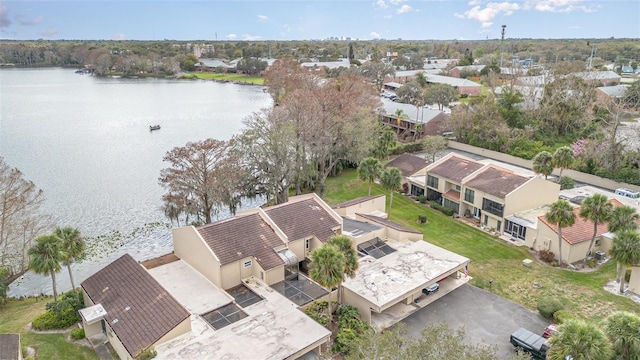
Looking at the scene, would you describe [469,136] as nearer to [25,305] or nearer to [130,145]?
[130,145]

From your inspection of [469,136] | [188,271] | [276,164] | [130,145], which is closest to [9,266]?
[188,271]

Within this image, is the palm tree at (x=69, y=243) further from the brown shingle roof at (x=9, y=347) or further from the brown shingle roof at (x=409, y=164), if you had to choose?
the brown shingle roof at (x=409, y=164)

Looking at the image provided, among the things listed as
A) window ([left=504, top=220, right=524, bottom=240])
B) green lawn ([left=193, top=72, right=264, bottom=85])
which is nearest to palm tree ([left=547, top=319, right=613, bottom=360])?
window ([left=504, top=220, right=524, bottom=240])

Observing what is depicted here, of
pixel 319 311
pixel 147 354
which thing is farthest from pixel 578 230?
pixel 147 354

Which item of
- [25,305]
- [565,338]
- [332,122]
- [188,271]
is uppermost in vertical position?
[332,122]

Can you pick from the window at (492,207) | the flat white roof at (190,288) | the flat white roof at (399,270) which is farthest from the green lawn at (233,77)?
the flat white roof at (399,270)

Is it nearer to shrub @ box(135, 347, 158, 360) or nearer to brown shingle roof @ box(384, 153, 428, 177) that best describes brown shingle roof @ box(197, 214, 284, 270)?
shrub @ box(135, 347, 158, 360)

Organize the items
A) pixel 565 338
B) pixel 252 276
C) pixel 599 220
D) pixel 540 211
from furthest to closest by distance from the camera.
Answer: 1. pixel 540 211
2. pixel 599 220
3. pixel 252 276
4. pixel 565 338

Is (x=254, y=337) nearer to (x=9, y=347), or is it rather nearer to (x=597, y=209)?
(x=9, y=347)
